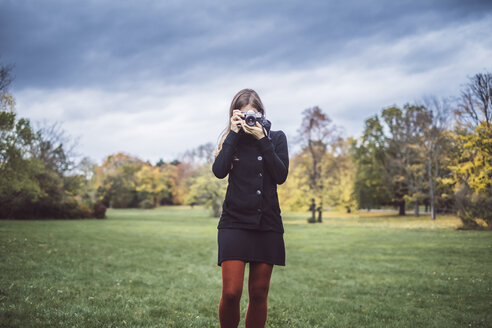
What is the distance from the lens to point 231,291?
7.02 feet

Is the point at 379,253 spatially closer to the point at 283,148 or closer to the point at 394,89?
the point at 283,148

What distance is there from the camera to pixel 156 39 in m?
23.1

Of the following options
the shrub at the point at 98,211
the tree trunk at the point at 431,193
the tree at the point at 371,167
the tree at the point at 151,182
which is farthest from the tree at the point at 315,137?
the tree at the point at 151,182

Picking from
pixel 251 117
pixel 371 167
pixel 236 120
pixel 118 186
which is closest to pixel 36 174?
pixel 236 120

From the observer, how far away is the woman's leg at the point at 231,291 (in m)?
2.15

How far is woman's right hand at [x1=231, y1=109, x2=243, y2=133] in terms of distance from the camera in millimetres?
2377

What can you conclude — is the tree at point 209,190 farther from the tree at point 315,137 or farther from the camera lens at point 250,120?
the camera lens at point 250,120

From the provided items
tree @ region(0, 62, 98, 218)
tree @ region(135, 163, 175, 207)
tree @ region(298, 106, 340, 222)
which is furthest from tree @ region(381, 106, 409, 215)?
tree @ region(135, 163, 175, 207)

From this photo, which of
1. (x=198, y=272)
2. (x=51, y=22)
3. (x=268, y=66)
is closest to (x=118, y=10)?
(x=51, y=22)

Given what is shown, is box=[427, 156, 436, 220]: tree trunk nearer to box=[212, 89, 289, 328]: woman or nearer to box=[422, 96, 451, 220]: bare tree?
box=[422, 96, 451, 220]: bare tree

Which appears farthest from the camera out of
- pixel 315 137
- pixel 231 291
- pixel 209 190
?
pixel 209 190

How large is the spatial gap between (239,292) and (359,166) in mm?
39949

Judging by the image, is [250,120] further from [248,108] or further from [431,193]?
[431,193]

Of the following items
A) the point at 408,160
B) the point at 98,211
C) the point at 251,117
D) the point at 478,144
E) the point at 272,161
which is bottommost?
the point at 98,211
